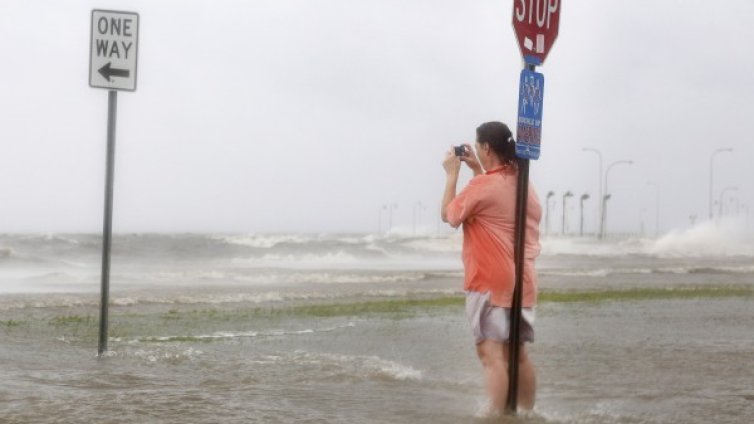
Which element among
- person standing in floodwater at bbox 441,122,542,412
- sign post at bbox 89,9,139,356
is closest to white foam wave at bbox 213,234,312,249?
sign post at bbox 89,9,139,356

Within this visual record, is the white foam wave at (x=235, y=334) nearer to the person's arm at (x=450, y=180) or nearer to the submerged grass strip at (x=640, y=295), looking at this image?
the person's arm at (x=450, y=180)

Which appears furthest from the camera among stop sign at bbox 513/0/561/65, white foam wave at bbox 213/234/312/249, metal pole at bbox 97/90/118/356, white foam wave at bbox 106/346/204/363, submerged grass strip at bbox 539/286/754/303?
white foam wave at bbox 213/234/312/249

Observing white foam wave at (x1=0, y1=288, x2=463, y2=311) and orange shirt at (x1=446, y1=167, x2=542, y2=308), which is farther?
white foam wave at (x1=0, y1=288, x2=463, y2=311)

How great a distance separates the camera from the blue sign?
607 cm

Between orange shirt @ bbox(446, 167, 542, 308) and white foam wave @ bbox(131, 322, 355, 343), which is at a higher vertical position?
orange shirt @ bbox(446, 167, 542, 308)

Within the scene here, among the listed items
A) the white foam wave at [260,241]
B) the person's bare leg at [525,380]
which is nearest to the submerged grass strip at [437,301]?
the person's bare leg at [525,380]

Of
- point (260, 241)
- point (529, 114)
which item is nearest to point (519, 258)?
point (529, 114)

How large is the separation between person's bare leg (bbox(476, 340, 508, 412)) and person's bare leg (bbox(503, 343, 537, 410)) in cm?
7

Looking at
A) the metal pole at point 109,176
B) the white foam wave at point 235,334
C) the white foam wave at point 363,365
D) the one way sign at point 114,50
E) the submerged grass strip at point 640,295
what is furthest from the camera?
the submerged grass strip at point 640,295

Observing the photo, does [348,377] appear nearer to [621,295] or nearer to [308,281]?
[621,295]

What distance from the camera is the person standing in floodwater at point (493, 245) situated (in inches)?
241

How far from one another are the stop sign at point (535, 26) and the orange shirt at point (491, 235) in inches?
28.1

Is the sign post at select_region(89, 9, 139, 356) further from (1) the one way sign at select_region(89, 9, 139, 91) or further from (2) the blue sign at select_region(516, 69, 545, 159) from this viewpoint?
(2) the blue sign at select_region(516, 69, 545, 159)

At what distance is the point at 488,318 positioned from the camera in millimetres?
6156
